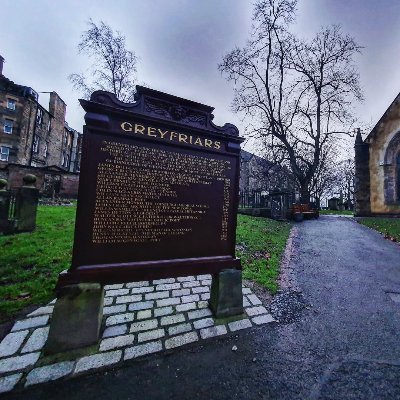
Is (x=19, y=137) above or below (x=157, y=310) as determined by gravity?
→ above

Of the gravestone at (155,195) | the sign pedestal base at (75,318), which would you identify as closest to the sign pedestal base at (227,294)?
the gravestone at (155,195)

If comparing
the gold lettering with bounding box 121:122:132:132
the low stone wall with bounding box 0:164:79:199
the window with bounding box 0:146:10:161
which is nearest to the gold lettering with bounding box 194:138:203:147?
the gold lettering with bounding box 121:122:132:132

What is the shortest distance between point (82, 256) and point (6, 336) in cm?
136

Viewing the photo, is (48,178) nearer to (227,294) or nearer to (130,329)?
(130,329)

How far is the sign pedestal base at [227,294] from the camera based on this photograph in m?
3.28

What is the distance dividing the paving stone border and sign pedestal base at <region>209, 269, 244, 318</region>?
0.16 m

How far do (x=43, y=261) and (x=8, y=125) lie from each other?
3212cm

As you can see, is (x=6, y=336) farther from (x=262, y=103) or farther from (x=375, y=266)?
(x=262, y=103)

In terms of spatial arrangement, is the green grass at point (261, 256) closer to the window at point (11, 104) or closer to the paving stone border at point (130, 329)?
the paving stone border at point (130, 329)

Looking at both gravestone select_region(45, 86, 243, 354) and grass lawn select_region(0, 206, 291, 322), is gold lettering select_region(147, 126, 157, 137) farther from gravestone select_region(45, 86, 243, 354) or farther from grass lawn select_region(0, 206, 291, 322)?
grass lawn select_region(0, 206, 291, 322)

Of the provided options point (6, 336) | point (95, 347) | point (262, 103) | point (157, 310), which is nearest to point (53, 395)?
point (95, 347)

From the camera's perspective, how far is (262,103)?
2230 cm

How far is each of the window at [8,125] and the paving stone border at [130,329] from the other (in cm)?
3374

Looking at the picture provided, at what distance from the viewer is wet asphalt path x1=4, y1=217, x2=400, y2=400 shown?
2.04m
